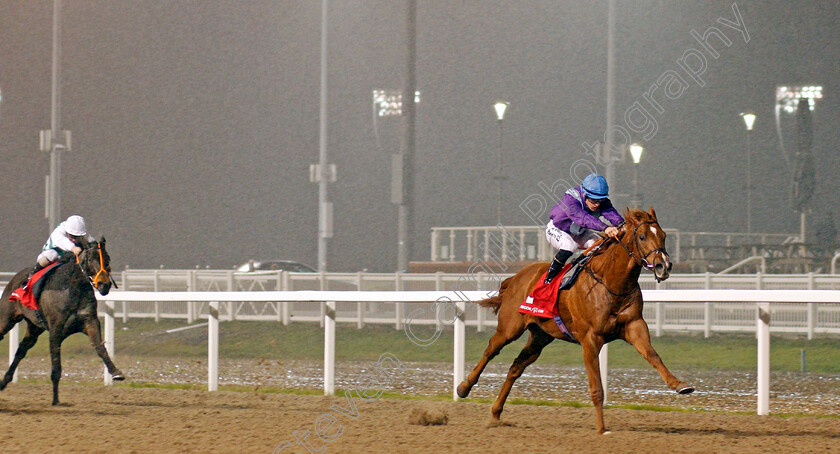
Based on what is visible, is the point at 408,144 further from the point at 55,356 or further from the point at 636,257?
the point at 636,257

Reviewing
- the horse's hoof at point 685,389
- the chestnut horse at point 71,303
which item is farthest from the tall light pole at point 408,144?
the horse's hoof at point 685,389

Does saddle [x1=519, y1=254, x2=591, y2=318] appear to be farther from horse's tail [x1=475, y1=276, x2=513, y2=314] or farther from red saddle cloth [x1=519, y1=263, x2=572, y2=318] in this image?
horse's tail [x1=475, y1=276, x2=513, y2=314]

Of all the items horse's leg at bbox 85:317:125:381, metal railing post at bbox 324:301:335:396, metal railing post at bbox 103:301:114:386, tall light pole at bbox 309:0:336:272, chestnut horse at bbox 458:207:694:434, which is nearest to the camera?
chestnut horse at bbox 458:207:694:434

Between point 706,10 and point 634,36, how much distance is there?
3191mm

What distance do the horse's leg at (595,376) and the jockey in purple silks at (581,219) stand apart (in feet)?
2.16

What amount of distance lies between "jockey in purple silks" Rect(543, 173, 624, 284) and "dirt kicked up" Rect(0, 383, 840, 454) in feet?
4.03

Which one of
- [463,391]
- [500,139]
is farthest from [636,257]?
[500,139]

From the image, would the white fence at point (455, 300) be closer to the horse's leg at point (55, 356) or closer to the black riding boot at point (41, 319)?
the black riding boot at point (41, 319)

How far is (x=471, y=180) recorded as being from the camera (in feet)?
132

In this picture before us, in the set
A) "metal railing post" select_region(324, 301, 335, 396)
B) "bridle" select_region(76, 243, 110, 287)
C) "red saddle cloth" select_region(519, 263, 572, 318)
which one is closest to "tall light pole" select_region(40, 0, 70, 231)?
"bridle" select_region(76, 243, 110, 287)

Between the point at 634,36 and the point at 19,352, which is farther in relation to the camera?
the point at 634,36

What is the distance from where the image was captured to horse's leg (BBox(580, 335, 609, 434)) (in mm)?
5793

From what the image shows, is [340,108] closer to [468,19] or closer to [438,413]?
[468,19]

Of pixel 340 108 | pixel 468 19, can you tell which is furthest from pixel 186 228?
pixel 468 19
